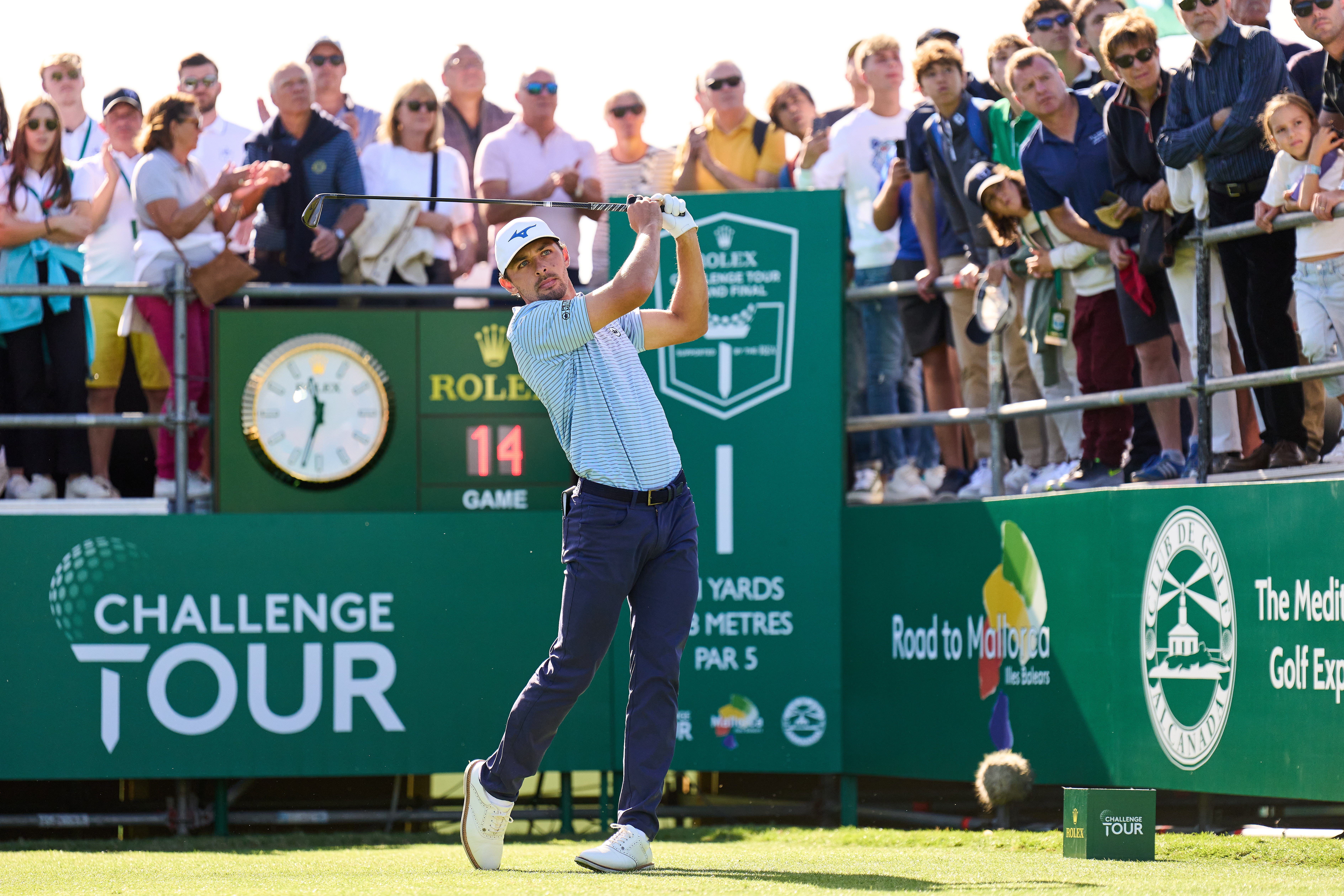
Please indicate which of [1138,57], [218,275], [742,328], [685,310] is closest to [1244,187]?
→ [1138,57]

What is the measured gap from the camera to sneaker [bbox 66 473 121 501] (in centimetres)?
914

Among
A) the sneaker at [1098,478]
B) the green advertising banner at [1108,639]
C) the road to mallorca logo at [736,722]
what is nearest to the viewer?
the green advertising banner at [1108,639]

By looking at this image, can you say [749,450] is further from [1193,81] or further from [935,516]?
[1193,81]

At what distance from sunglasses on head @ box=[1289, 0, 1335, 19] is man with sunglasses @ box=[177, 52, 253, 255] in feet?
20.0

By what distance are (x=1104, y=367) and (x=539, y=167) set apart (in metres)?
A: 3.69

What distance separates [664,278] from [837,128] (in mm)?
1420

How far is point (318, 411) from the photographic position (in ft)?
30.3

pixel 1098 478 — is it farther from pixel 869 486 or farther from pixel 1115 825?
pixel 1115 825

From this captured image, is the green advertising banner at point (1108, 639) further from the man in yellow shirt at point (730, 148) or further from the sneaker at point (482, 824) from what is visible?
the sneaker at point (482, 824)

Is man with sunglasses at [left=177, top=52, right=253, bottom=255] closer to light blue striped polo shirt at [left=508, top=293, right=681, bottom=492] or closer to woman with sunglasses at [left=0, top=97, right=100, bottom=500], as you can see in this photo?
woman with sunglasses at [left=0, top=97, right=100, bottom=500]

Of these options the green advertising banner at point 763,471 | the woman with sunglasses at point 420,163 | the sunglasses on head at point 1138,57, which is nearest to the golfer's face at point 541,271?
the sunglasses on head at point 1138,57

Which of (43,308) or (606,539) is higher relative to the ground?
(43,308)

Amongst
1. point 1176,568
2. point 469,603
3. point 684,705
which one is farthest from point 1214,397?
point 469,603

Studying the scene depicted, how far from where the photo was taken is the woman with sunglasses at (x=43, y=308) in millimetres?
8992
